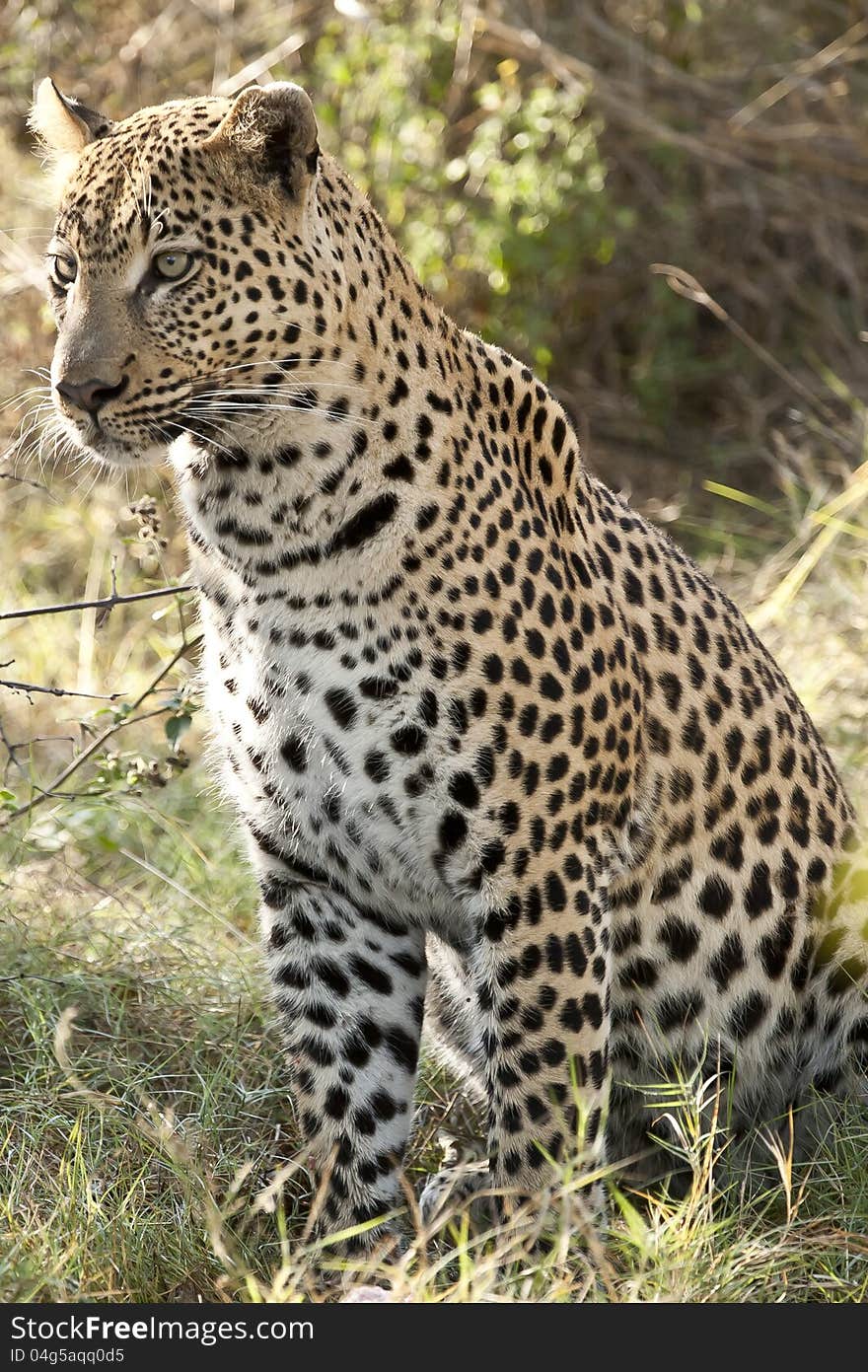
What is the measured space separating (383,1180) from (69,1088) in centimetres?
88

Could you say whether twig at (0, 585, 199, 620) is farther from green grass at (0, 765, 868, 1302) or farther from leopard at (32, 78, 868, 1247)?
green grass at (0, 765, 868, 1302)

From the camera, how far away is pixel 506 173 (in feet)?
26.6

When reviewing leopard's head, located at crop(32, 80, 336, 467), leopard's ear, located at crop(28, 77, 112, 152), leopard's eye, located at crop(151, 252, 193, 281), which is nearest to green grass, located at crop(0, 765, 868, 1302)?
leopard's head, located at crop(32, 80, 336, 467)

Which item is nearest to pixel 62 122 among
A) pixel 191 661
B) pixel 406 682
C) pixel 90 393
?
pixel 90 393

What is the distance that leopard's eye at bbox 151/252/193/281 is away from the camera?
11.8 ft

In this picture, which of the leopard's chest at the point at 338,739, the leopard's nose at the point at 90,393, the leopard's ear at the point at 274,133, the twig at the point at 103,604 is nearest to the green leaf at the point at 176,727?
the twig at the point at 103,604

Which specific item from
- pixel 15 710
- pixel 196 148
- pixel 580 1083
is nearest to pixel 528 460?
pixel 196 148

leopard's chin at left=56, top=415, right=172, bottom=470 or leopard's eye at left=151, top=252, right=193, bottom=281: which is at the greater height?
leopard's eye at left=151, top=252, right=193, bottom=281

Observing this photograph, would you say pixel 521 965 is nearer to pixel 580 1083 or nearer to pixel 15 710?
pixel 580 1083

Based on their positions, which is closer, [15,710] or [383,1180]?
[383,1180]

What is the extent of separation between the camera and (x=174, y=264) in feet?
11.8

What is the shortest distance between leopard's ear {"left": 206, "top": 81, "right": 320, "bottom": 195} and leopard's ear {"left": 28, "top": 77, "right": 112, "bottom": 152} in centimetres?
47

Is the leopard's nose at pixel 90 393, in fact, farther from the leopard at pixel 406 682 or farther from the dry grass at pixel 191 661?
the dry grass at pixel 191 661

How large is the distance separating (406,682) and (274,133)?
1.10 metres
